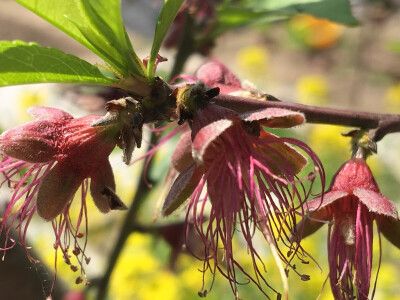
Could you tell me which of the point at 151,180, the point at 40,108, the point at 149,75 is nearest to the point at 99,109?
the point at 151,180

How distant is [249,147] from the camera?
1123 millimetres

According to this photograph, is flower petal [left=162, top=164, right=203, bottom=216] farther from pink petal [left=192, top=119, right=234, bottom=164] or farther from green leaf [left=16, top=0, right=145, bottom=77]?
green leaf [left=16, top=0, right=145, bottom=77]

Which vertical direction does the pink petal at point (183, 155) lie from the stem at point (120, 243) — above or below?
above

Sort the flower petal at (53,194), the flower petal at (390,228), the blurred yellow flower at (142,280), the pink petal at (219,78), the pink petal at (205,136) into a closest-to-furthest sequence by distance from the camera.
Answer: the pink petal at (205,136) < the flower petal at (53,194) < the flower petal at (390,228) < the pink petal at (219,78) < the blurred yellow flower at (142,280)

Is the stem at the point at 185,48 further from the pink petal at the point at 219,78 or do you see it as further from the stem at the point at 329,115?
the stem at the point at 329,115

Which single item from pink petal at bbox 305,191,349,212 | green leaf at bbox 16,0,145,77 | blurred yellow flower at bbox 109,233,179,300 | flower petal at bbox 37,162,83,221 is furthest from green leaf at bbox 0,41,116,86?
blurred yellow flower at bbox 109,233,179,300

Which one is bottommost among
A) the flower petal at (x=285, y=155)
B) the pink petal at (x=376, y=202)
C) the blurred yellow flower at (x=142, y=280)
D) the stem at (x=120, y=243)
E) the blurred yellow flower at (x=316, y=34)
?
the blurred yellow flower at (x=142, y=280)

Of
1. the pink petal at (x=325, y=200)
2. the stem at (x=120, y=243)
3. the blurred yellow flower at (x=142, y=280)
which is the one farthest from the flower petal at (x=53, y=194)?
the blurred yellow flower at (x=142, y=280)

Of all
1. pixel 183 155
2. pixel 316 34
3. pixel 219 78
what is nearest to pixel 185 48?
pixel 219 78

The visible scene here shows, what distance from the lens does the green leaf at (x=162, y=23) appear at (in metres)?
1.03

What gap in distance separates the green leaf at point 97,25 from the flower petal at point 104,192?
186 mm

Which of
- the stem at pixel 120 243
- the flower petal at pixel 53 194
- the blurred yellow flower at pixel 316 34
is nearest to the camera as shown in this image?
the flower petal at pixel 53 194

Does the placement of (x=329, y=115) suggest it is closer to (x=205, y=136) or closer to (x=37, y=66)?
(x=205, y=136)

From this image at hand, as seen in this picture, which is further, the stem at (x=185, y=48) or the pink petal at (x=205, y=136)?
the stem at (x=185, y=48)
